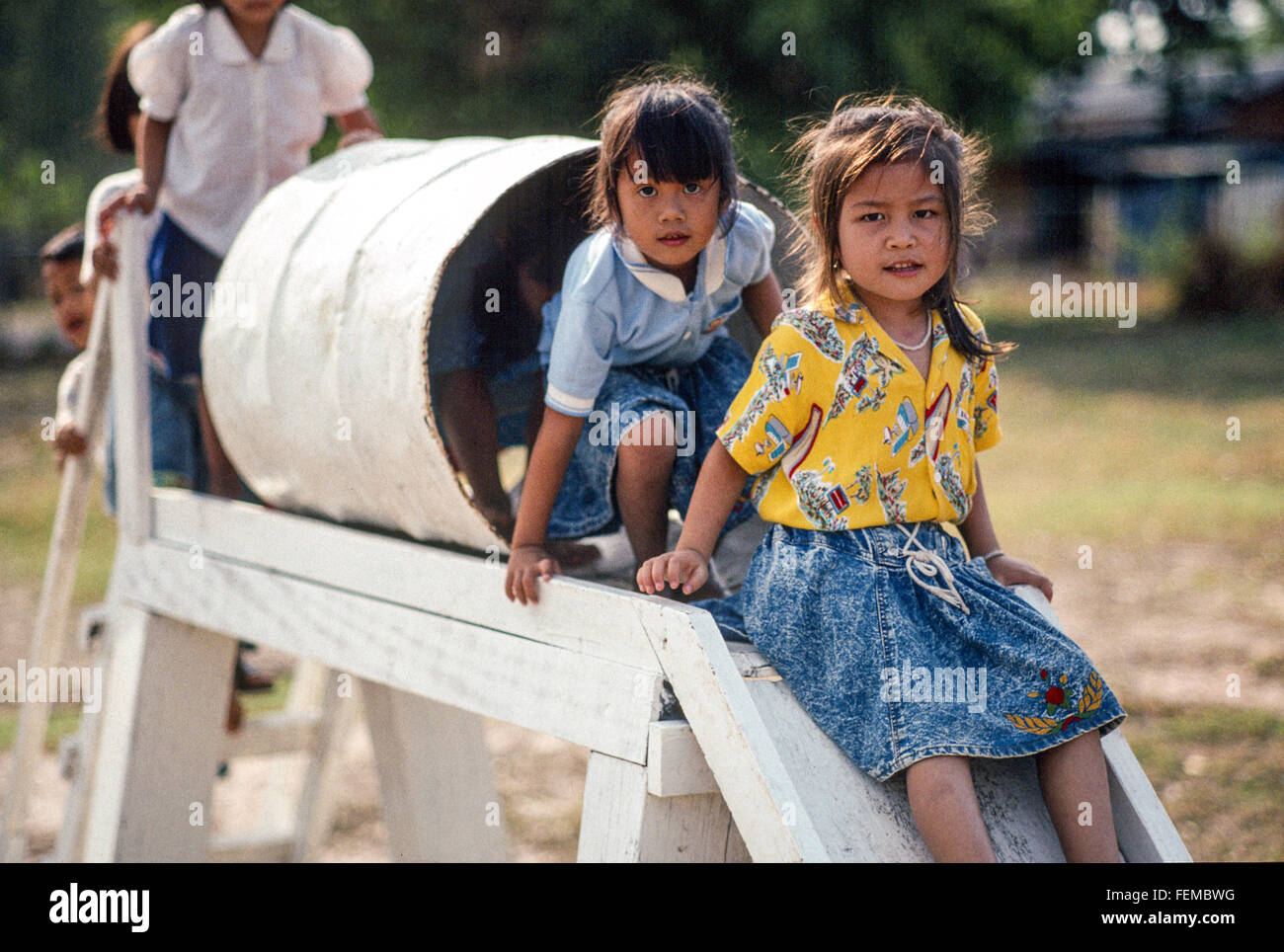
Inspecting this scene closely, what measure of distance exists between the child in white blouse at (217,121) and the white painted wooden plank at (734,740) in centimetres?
214

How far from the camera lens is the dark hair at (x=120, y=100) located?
4227 millimetres

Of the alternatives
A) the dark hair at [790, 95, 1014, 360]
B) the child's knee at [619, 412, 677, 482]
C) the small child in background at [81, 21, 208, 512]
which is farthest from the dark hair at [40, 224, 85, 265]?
the dark hair at [790, 95, 1014, 360]

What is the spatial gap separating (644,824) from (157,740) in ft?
5.89

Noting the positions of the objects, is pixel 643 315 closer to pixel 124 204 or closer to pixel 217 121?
pixel 124 204

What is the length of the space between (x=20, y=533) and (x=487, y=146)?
27.0 ft

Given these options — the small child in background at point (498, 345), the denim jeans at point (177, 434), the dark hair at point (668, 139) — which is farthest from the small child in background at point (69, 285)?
the dark hair at point (668, 139)

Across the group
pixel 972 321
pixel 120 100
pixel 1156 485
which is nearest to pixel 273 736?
pixel 120 100

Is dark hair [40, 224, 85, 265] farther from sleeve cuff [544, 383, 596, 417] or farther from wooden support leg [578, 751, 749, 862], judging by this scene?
wooden support leg [578, 751, 749, 862]

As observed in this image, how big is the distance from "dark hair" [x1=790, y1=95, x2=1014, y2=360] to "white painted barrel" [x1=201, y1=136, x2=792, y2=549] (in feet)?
1.69

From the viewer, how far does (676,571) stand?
238cm

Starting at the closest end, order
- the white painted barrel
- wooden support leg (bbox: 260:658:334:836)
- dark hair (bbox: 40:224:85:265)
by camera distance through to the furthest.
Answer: the white painted barrel
dark hair (bbox: 40:224:85:265)
wooden support leg (bbox: 260:658:334:836)

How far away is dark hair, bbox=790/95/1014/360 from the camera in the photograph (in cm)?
238
